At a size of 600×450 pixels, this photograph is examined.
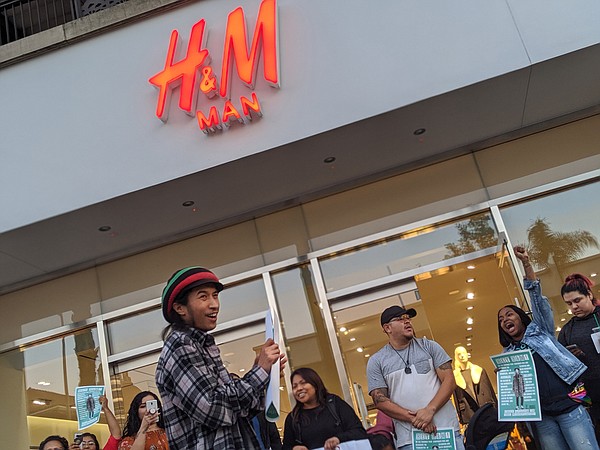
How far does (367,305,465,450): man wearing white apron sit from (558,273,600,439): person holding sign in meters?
0.89

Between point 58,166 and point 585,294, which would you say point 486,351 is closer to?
point 585,294

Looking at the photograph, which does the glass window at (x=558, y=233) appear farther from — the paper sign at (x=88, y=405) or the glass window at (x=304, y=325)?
the paper sign at (x=88, y=405)

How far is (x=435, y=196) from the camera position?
21.2 feet

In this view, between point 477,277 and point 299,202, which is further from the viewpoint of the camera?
point 477,277

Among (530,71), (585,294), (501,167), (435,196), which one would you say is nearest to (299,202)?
(435,196)

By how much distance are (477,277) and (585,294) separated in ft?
8.97

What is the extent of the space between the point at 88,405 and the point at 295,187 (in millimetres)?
2857

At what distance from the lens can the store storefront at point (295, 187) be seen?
18.2ft

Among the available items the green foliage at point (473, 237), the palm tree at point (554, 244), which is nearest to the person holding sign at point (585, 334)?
the palm tree at point (554, 244)

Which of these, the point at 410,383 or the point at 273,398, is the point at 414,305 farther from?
the point at 273,398

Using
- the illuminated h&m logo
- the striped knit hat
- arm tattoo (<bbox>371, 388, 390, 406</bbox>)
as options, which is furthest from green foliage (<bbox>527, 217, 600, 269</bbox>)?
the striped knit hat

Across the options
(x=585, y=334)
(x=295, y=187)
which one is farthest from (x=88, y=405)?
(x=585, y=334)

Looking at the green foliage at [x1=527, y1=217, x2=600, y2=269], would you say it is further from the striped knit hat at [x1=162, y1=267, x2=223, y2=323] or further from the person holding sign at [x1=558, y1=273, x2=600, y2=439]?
the striped knit hat at [x1=162, y1=267, x2=223, y2=323]

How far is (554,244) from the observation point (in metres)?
6.15
